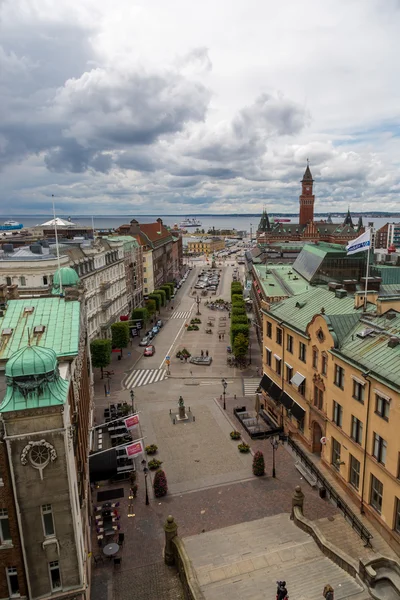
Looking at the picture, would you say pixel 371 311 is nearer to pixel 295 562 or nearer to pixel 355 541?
pixel 355 541

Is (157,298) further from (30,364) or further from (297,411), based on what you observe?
(30,364)

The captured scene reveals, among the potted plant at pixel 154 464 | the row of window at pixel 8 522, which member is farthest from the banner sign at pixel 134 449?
the row of window at pixel 8 522

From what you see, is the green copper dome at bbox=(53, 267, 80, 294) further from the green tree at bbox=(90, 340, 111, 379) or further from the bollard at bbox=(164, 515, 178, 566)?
the bollard at bbox=(164, 515, 178, 566)

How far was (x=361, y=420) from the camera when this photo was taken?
33.4 m

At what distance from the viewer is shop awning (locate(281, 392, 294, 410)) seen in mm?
46672

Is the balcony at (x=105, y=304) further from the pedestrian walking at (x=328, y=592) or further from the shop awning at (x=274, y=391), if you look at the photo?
the pedestrian walking at (x=328, y=592)

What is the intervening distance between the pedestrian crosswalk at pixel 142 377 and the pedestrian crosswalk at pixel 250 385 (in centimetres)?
1379

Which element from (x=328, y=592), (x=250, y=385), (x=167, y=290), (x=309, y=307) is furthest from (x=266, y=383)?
(x=167, y=290)

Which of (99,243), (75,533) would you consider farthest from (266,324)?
(99,243)

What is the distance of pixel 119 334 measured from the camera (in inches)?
3177

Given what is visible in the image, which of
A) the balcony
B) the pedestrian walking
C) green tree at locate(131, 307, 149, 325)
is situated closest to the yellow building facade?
the pedestrian walking

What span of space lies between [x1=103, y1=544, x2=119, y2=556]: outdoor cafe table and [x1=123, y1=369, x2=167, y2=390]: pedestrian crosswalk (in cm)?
3505

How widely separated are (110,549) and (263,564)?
11.2 metres

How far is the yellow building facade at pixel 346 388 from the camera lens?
30328 millimetres
